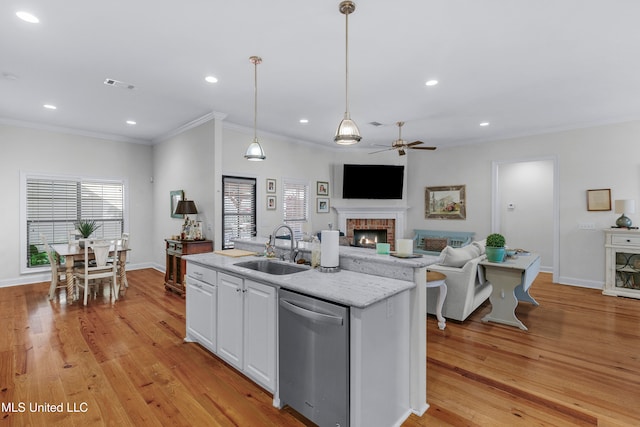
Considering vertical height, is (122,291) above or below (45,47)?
below

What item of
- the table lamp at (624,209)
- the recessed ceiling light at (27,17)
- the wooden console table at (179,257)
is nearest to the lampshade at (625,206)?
the table lamp at (624,209)

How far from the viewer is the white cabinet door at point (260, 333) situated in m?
2.22

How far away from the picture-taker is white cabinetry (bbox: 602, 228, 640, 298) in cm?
484

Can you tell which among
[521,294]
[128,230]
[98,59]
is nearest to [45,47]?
[98,59]

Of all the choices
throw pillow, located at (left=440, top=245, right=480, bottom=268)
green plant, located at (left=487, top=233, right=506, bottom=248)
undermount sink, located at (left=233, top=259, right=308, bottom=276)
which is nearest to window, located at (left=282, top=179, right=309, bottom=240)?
throw pillow, located at (left=440, top=245, right=480, bottom=268)

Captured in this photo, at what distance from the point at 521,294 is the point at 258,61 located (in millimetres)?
4422

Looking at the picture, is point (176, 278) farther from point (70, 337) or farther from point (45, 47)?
point (45, 47)

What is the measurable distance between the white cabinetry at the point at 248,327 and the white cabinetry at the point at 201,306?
12 cm

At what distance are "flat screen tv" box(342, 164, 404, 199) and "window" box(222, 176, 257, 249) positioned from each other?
2.47 meters

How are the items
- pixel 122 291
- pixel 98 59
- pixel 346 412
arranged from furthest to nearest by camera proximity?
pixel 122 291
pixel 98 59
pixel 346 412

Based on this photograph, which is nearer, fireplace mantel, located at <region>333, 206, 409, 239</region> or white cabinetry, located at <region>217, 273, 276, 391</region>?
white cabinetry, located at <region>217, 273, 276, 391</region>

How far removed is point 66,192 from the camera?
5984mm

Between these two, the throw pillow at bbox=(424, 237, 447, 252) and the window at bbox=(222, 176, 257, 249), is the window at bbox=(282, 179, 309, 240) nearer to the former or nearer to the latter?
the window at bbox=(222, 176, 257, 249)

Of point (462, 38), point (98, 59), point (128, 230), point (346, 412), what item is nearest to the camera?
point (346, 412)
